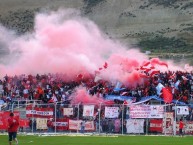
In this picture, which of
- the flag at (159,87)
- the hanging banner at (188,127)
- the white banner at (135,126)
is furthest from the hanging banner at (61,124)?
the hanging banner at (188,127)

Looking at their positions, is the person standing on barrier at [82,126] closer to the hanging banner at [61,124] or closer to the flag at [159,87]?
the hanging banner at [61,124]

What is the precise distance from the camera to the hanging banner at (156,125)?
40656mm

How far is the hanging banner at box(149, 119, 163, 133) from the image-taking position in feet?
133

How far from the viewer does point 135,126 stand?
136 ft

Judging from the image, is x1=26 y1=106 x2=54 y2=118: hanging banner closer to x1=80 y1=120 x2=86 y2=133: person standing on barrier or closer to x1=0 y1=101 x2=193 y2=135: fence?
x1=0 y1=101 x2=193 y2=135: fence

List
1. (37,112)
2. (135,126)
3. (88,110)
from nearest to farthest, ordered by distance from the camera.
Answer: (135,126) < (88,110) < (37,112)

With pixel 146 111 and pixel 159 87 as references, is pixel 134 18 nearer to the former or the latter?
pixel 159 87

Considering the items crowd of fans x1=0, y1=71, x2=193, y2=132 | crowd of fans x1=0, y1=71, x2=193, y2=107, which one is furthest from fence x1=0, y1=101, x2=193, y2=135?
crowd of fans x1=0, y1=71, x2=193, y2=107

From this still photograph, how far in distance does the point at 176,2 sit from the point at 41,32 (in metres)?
91.0

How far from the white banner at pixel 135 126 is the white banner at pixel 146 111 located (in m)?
0.40

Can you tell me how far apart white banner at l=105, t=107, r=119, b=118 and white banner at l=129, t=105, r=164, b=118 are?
3.19ft

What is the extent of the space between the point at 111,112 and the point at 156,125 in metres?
3.24

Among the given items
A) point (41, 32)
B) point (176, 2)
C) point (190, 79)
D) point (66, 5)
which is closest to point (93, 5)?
point (66, 5)

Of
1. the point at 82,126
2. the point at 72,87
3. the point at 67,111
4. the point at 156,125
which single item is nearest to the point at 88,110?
the point at 82,126
